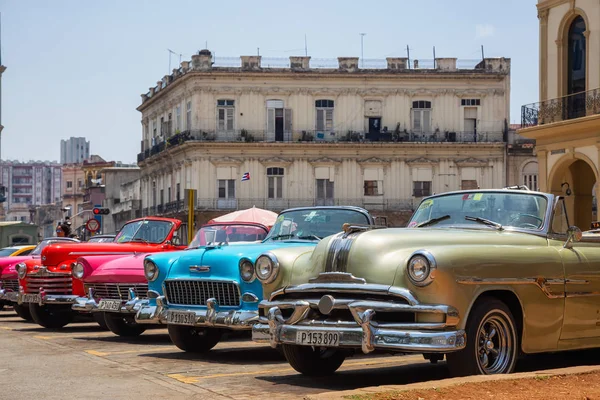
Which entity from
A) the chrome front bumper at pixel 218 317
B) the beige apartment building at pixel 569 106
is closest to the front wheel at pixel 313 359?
the chrome front bumper at pixel 218 317

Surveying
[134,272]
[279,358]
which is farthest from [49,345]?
[279,358]

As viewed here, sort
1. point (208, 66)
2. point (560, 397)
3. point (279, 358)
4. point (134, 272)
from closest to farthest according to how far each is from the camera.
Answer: point (560, 397), point (279, 358), point (134, 272), point (208, 66)

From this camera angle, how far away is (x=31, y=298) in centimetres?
1700

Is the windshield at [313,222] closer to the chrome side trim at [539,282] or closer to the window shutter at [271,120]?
the chrome side trim at [539,282]

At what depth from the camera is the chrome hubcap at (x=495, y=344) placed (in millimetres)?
8641

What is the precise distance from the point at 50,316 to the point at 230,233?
15.4 ft

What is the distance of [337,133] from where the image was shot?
197 ft

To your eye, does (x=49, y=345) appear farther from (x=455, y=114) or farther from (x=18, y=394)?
(x=455, y=114)

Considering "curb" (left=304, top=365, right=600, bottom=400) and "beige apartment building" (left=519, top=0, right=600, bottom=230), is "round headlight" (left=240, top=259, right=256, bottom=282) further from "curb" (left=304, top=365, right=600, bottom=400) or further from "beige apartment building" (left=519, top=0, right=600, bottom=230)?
"beige apartment building" (left=519, top=0, right=600, bottom=230)

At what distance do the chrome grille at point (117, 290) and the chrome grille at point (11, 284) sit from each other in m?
5.17

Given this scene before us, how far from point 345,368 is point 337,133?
50096 millimetres

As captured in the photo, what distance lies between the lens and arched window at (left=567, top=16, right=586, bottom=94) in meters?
25.9

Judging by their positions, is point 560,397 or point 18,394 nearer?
point 560,397

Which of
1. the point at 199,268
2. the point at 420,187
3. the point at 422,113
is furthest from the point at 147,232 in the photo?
the point at 422,113
